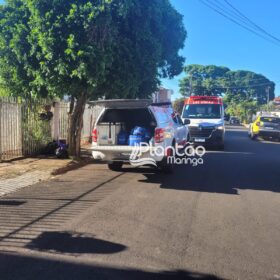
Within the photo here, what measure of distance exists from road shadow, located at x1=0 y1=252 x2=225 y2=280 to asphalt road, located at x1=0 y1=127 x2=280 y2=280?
0.01 meters

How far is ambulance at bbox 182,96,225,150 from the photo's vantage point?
15977mm

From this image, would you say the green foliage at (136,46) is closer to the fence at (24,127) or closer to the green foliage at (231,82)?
the fence at (24,127)

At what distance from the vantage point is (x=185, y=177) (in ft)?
30.4

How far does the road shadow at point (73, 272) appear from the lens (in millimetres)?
3666

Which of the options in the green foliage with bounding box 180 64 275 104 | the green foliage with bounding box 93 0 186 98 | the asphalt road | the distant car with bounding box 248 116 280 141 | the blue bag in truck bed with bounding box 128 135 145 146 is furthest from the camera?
the green foliage with bounding box 180 64 275 104

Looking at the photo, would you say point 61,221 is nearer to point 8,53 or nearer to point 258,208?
point 258,208

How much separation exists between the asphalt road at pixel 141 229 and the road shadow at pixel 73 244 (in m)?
0.01

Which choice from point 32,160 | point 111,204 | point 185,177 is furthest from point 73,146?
point 111,204

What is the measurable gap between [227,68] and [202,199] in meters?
97.7

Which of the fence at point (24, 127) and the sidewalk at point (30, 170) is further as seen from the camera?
the fence at point (24, 127)

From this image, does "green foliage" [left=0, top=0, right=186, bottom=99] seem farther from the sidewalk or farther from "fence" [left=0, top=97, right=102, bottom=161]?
the sidewalk

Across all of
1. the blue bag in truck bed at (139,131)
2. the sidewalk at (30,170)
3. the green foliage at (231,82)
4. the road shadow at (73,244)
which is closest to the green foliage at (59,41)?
the blue bag in truck bed at (139,131)

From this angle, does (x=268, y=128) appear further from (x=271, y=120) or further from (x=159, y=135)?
(x=159, y=135)

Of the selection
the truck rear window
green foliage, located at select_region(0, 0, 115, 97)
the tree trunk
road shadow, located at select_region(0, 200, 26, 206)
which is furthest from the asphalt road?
the truck rear window
